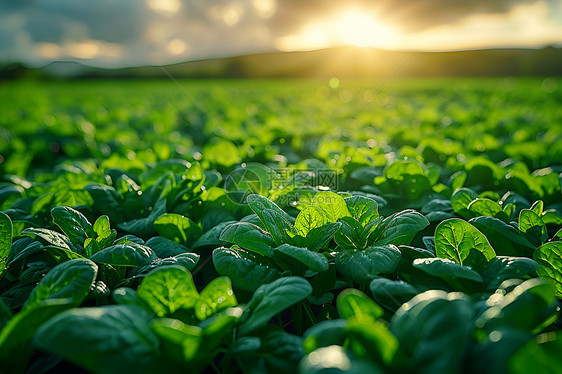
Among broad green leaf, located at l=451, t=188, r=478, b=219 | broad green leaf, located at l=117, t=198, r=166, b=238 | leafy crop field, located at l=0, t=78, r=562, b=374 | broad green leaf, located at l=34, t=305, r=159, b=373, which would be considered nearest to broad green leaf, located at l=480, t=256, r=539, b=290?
leafy crop field, located at l=0, t=78, r=562, b=374

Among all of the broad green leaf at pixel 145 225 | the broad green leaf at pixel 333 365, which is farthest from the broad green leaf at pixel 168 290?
the broad green leaf at pixel 145 225

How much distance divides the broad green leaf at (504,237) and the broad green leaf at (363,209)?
0.42 meters

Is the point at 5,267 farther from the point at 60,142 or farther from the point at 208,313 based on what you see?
the point at 60,142

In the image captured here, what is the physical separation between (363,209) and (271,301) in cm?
70

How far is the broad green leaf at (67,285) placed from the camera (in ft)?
3.97

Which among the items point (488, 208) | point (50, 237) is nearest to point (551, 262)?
point (488, 208)

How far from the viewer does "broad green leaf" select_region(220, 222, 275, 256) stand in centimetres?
148

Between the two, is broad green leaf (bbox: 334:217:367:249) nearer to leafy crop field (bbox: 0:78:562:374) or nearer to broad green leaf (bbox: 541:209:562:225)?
leafy crop field (bbox: 0:78:562:374)

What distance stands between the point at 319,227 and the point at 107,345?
852 millimetres

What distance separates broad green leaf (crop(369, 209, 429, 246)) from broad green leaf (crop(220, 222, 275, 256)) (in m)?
0.45

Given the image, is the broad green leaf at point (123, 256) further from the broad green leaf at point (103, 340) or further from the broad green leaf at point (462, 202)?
the broad green leaf at point (462, 202)

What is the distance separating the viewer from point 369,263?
1420 mm

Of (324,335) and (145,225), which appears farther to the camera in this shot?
(145,225)

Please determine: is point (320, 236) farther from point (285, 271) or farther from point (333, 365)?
point (333, 365)
